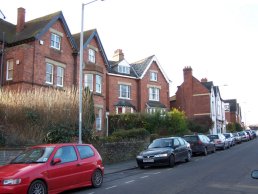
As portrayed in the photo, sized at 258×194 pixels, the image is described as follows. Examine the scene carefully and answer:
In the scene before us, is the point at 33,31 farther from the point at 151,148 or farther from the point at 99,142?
the point at 151,148

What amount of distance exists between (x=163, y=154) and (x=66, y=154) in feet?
24.2

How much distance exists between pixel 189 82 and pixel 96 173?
48.8 metres

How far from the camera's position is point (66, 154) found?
37.2 ft

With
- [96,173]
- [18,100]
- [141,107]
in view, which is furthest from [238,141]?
[96,173]

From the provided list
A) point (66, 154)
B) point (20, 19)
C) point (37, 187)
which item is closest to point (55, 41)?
point (20, 19)

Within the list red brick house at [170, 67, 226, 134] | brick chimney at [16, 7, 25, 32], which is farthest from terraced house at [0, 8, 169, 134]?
red brick house at [170, 67, 226, 134]

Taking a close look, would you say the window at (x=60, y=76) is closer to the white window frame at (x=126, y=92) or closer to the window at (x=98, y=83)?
the window at (x=98, y=83)

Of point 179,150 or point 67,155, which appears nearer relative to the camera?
point 67,155

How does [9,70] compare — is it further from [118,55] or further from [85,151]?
[118,55]

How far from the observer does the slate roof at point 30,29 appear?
30.1 m

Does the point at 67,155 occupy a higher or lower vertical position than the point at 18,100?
lower

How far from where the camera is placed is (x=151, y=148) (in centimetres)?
1906

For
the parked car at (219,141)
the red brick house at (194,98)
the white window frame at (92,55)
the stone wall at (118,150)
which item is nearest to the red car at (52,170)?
the stone wall at (118,150)

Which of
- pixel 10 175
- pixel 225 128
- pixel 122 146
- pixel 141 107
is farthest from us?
Answer: pixel 225 128
